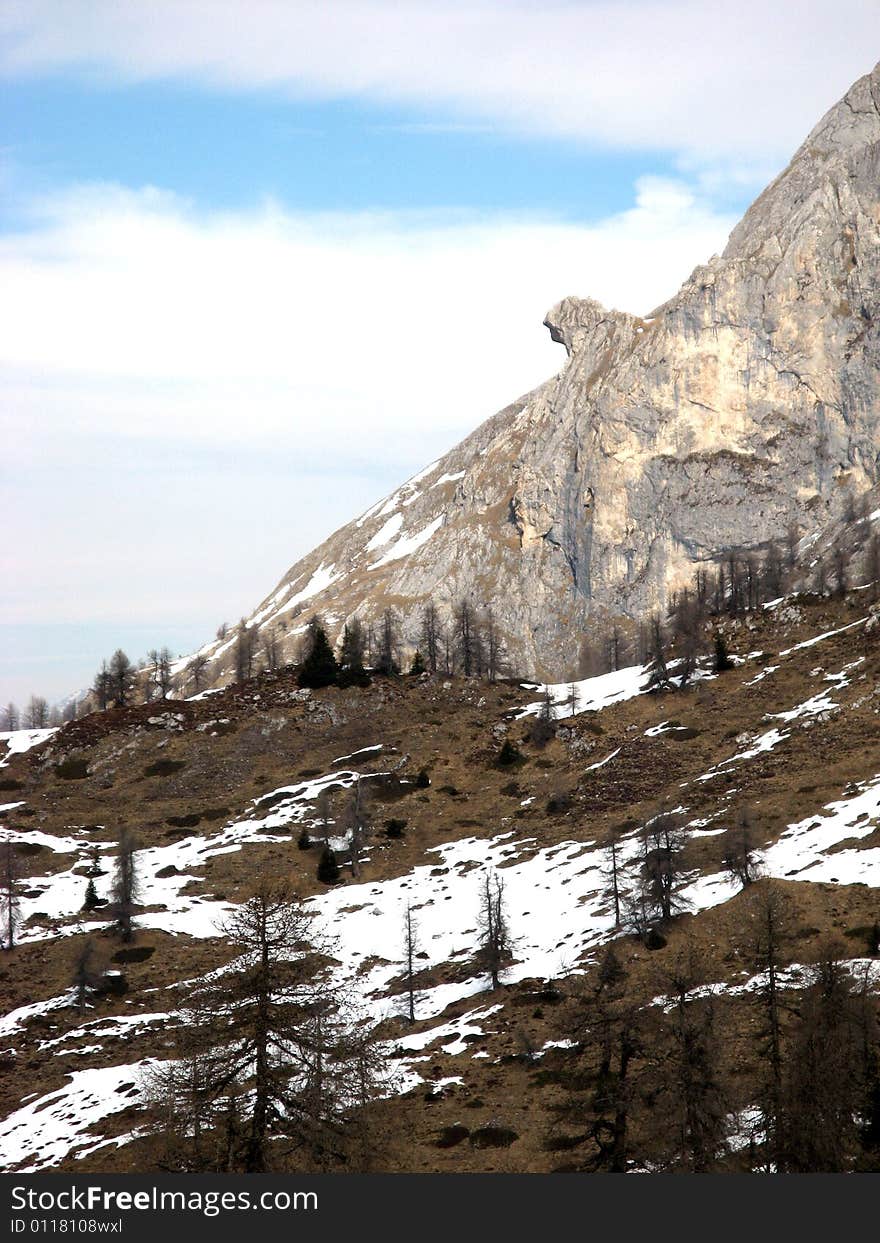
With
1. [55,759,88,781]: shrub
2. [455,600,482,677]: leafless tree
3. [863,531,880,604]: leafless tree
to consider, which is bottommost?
[55,759,88,781]: shrub

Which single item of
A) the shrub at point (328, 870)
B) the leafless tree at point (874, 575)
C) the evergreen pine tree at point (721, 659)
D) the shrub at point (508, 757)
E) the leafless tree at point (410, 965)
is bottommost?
the leafless tree at point (410, 965)

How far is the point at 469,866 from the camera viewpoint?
81.5m

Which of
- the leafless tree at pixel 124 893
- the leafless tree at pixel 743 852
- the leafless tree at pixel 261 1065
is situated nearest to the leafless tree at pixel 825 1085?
the leafless tree at pixel 261 1065

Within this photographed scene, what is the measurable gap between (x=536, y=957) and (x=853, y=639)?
6064cm

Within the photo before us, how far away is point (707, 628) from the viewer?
125 metres

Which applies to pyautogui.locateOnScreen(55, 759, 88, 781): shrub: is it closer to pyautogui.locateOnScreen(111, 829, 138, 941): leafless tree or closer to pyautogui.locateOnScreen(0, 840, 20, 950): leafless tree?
pyautogui.locateOnScreen(0, 840, 20, 950): leafless tree

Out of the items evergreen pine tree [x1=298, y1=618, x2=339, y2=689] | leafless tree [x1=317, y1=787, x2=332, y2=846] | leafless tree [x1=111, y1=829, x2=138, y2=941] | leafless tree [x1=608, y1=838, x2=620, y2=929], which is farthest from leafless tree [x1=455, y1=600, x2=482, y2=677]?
leafless tree [x1=608, y1=838, x2=620, y2=929]

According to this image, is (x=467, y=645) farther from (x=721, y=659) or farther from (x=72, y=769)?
→ (x=72, y=769)

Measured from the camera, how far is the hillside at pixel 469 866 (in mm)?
43625

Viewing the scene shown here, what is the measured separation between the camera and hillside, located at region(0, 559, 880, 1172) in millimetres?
43625

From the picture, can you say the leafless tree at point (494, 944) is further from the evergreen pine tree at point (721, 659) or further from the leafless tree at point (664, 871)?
the evergreen pine tree at point (721, 659)

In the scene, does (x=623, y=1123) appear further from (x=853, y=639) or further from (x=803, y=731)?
(x=853, y=639)

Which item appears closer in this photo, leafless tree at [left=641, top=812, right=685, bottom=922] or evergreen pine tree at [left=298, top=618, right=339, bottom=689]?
leafless tree at [left=641, top=812, right=685, bottom=922]

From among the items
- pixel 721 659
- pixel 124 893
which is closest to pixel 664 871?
pixel 124 893
